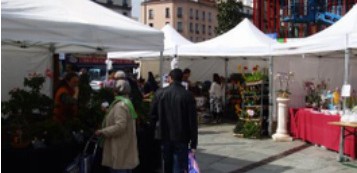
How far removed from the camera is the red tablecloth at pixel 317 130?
8.45 meters

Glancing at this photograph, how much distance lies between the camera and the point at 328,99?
9.61 meters

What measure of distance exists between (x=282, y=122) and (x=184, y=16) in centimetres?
8567

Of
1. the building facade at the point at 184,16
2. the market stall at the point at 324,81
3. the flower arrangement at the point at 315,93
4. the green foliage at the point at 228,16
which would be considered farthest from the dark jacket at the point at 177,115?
the building facade at the point at 184,16

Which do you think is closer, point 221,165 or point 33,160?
point 33,160

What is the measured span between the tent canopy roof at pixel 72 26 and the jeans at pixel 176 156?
145 centimetres

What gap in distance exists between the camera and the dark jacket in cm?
535

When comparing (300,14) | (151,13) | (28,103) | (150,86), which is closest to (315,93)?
(150,86)

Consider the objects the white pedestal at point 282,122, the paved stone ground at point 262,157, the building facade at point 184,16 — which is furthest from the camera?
the building facade at point 184,16

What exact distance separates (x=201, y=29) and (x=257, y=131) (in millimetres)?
88663

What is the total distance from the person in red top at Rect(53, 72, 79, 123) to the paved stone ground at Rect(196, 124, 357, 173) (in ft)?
8.03

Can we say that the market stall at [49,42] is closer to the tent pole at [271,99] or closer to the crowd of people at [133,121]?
the crowd of people at [133,121]

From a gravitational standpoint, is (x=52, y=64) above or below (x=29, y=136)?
above

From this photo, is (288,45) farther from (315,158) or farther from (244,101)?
(315,158)

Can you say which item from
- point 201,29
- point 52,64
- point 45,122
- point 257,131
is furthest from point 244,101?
point 201,29
